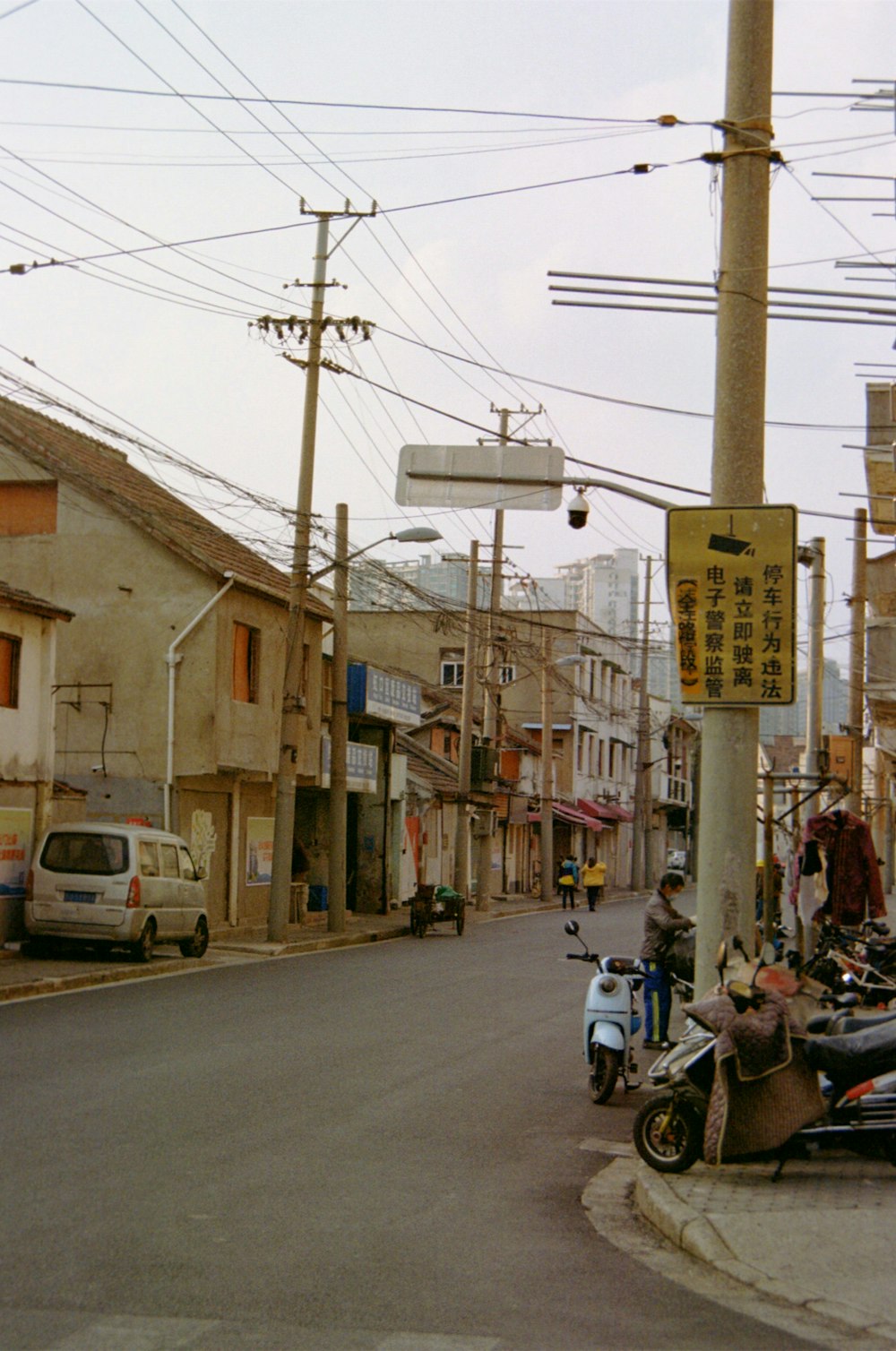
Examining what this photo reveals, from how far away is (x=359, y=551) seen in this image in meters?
27.0

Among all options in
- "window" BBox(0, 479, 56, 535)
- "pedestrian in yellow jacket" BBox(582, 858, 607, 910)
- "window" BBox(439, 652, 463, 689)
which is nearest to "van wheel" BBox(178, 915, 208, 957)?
"window" BBox(0, 479, 56, 535)

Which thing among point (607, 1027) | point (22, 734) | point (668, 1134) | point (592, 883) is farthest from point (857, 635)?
point (668, 1134)

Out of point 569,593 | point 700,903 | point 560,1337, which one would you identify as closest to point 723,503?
point 700,903

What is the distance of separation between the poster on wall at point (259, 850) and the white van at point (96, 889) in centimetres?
1045

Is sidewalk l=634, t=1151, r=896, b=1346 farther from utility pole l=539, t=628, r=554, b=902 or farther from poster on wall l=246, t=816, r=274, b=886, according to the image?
utility pole l=539, t=628, r=554, b=902

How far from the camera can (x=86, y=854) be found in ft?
71.5

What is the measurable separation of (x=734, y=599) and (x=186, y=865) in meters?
16.3

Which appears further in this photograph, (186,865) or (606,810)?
(606,810)

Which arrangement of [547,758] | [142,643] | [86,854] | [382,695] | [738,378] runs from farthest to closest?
[547,758], [382,695], [142,643], [86,854], [738,378]

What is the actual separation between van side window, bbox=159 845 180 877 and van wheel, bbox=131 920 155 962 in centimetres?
102

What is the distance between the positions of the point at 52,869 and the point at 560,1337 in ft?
56.6

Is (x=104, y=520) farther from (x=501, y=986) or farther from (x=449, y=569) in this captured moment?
(x=449, y=569)

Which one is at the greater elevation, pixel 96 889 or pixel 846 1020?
pixel 846 1020

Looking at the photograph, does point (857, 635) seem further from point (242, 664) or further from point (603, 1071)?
point (603, 1071)
